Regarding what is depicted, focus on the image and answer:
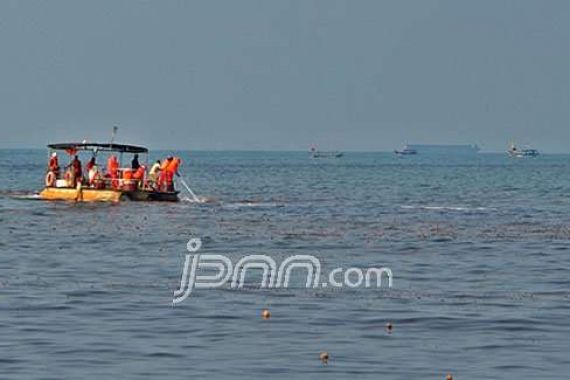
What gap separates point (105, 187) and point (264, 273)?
86.5 ft

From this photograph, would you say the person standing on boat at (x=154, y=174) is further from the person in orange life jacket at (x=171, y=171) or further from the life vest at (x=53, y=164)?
the life vest at (x=53, y=164)

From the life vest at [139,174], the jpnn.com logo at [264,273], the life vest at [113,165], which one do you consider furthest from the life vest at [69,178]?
the jpnn.com logo at [264,273]

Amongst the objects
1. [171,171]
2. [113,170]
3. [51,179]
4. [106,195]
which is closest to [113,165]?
[113,170]

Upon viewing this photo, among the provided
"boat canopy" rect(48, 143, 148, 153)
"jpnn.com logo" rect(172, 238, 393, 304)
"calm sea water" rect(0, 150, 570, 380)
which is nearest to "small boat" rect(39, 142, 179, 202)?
"boat canopy" rect(48, 143, 148, 153)

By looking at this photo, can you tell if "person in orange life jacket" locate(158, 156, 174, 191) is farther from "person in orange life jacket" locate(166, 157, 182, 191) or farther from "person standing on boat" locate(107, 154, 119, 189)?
"person standing on boat" locate(107, 154, 119, 189)

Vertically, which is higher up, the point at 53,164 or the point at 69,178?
the point at 53,164

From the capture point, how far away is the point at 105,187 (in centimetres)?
5331

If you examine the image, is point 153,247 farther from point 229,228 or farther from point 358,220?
point 358,220

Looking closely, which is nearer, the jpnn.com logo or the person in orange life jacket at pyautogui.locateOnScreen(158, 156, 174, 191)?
the jpnn.com logo

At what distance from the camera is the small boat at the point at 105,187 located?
173 feet

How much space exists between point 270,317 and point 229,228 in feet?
68.3

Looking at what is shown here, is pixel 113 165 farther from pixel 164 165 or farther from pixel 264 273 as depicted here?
pixel 264 273

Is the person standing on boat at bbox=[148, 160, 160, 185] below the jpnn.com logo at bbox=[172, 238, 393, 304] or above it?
above

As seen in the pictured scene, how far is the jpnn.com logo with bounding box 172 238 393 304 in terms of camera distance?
82.3ft
